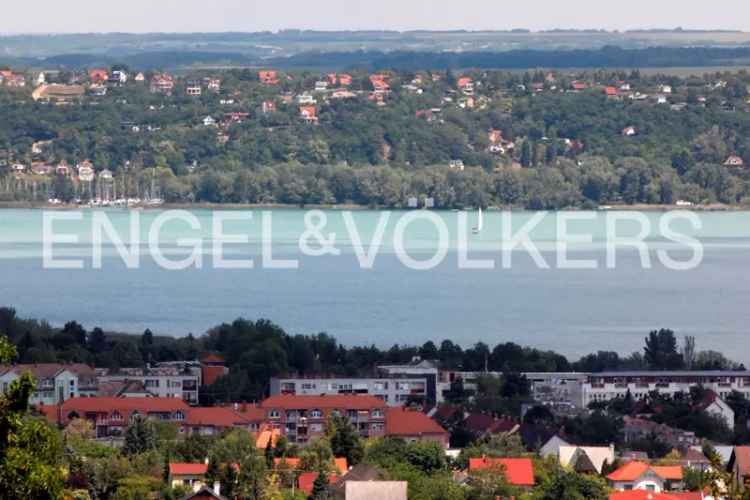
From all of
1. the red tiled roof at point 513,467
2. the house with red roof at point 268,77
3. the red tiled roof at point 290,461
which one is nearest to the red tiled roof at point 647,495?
the red tiled roof at point 513,467

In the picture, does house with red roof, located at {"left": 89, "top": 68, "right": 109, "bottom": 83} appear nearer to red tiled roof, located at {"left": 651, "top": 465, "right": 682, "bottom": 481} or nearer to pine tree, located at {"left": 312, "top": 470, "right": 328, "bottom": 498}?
red tiled roof, located at {"left": 651, "top": 465, "right": 682, "bottom": 481}

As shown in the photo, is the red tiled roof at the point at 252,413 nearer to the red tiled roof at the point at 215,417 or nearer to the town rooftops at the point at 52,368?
the red tiled roof at the point at 215,417

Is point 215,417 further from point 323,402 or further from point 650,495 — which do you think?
point 650,495

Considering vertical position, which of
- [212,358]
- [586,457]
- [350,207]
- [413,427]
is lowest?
[586,457]

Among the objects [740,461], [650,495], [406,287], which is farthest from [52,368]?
[406,287]

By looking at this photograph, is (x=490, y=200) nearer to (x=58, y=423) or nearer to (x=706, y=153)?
(x=706, y=153)

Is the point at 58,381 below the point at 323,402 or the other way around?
the other way around
